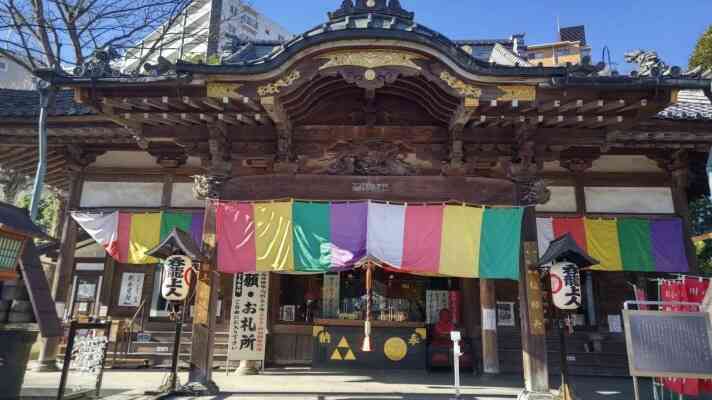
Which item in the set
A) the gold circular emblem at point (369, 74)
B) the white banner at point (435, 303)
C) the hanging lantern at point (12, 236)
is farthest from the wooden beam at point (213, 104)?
the white banner at point (435, 303)

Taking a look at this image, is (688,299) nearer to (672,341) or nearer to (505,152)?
(672,341)

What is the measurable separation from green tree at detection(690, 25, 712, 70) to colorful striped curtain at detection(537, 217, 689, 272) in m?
11.6

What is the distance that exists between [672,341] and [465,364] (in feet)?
18.5

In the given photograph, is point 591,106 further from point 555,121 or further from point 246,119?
point 246,119

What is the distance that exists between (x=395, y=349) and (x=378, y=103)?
5.93 metres

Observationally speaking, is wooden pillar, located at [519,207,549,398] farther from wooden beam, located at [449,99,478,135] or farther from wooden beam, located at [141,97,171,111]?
wooden beam, located at [141,97,171,111]

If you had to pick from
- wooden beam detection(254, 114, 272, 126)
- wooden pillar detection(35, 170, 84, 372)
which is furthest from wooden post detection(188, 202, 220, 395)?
wooden pillar detection(35, 170, 84, 372)

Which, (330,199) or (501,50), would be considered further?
(501,50)

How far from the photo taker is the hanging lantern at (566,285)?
6.68 m

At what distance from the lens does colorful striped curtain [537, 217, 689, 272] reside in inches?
361

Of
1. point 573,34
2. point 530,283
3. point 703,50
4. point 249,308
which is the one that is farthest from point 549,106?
point 573,34

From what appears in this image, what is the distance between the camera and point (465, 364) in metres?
10.3

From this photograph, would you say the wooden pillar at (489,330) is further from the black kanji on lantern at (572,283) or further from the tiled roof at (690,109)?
the tiled roof at (690,109)

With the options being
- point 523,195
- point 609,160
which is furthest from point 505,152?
point 609,160
